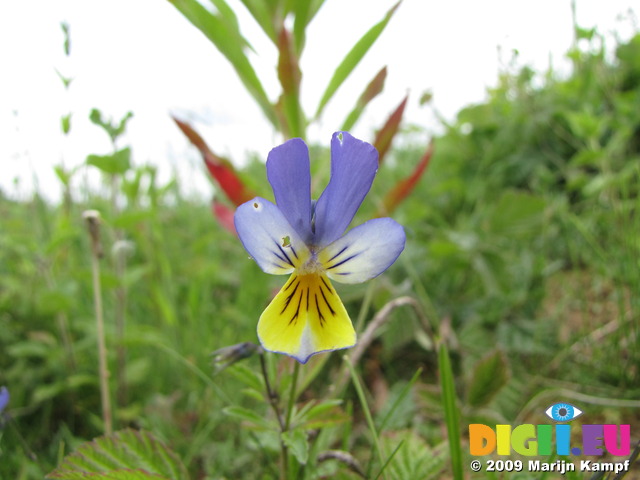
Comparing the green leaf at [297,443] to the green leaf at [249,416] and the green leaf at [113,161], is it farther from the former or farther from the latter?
the green leaf at [113,161]

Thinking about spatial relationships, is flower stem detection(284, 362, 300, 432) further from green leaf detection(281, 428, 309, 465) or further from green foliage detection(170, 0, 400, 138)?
green foliage detection(170, 0, 400, 138)

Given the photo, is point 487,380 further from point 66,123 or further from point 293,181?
point 66,123

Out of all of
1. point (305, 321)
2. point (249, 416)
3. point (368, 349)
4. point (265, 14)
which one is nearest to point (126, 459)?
point (249, 416)

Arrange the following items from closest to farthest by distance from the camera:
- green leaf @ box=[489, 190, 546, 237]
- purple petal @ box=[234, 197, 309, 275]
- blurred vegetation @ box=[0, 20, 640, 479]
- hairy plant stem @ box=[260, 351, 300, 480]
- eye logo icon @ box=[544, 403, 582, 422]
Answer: purple petal @ box=[234, 197, 309, 275] → hairy plant stem @ box=[260, 351, 300, 480] → eye logo icon @ box=[544, 403, 582, 422] → blurred vegetation @ box=[0, 20, 640, 479] → green leaf @ box=[489, 190, 546, 237]

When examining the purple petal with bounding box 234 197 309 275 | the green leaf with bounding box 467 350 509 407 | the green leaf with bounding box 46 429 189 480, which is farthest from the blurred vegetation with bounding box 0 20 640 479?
the purple petal with bounding box 234 197 309 275

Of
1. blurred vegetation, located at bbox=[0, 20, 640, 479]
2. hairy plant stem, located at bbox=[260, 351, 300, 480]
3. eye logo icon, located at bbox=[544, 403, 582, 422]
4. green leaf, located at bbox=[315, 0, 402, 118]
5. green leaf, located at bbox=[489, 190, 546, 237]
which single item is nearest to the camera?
hairy plant stem, located at bbox=[260, 351, 300, 480]

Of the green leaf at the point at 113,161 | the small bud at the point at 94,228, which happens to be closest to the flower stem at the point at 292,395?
the small bud at the point at 94,228

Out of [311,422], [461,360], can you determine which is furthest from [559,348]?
[311,422]
